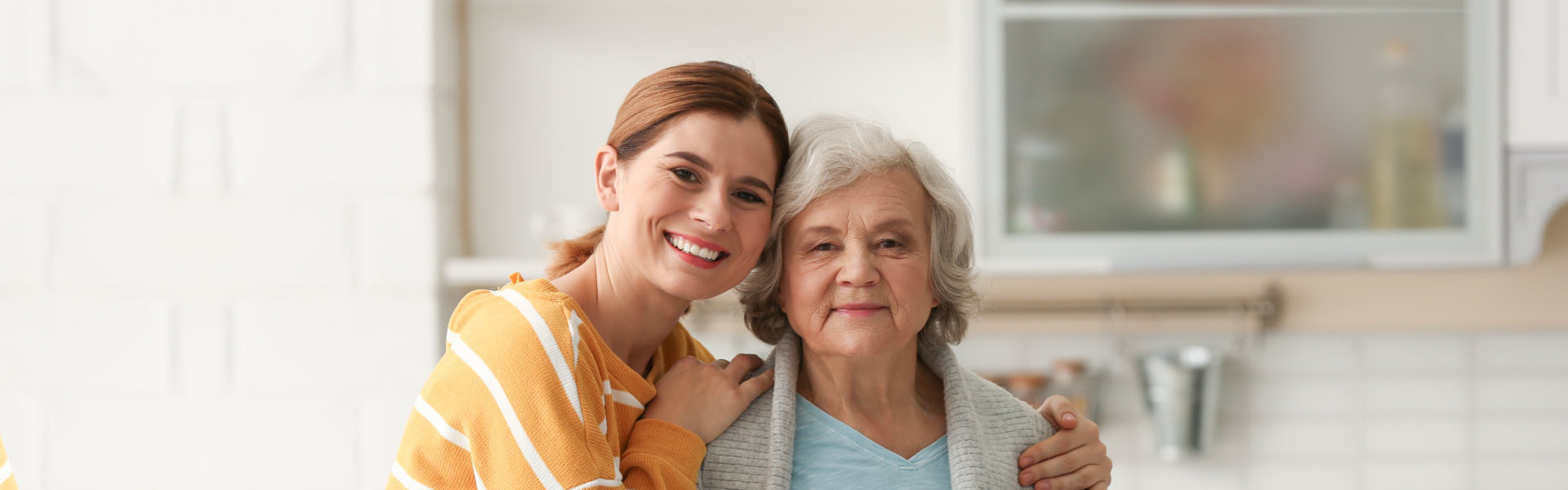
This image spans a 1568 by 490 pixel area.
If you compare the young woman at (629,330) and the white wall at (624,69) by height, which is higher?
the white wall at (624,69)

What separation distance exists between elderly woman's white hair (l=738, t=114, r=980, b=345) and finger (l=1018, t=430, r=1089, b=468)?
0.56 feet

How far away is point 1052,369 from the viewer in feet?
7.34

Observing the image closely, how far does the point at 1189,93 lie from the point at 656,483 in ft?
4.43

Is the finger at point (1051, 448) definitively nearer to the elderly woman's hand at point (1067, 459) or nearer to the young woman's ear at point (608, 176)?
the elderly woman's hand at point (1067, 459)

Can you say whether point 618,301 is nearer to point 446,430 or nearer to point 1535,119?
point 446,430

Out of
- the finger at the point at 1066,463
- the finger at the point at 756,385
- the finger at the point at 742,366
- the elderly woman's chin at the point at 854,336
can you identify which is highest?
the elderly woman's chin at the point at 854,336

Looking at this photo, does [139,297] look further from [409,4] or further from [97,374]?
[409,4]

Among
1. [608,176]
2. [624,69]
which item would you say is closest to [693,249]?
[608,176]

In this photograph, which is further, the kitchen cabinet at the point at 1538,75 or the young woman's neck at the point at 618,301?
the kitchen cabinet at the point at 1538,75

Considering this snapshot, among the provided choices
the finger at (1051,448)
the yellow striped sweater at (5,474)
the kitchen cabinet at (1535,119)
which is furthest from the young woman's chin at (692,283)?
the kitchen cabinet at (1535,119)

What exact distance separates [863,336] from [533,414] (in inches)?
13.6

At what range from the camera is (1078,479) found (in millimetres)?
1244

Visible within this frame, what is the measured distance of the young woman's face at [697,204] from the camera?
1086 mm

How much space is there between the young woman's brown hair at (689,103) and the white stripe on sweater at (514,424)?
262 mm
